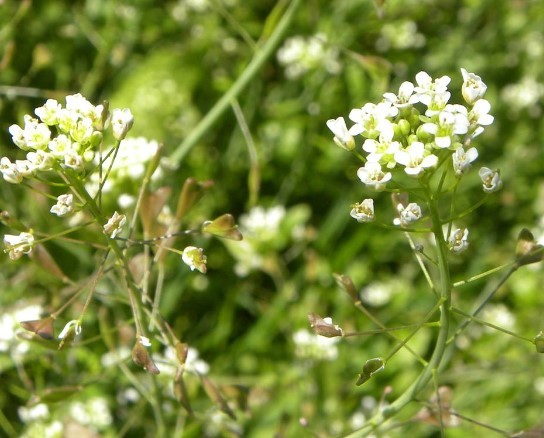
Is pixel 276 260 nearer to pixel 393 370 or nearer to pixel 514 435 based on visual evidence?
pixel 393 370

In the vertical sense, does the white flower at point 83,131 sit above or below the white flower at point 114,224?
above

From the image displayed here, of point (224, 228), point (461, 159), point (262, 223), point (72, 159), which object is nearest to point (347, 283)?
point (224, 228)

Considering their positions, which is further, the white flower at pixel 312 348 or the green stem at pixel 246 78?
the white flower at pixel 312 348

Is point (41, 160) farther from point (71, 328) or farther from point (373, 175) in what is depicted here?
point (373, 175)

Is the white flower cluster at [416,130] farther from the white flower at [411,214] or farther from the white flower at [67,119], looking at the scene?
the white flower at [67,119]

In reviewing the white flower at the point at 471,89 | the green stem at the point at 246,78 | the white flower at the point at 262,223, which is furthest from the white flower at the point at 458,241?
the white flower at the point at 262,223

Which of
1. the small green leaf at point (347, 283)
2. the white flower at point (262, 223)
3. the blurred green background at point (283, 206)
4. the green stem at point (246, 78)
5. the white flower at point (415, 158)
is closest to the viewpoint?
the white flower at point (415, 158)

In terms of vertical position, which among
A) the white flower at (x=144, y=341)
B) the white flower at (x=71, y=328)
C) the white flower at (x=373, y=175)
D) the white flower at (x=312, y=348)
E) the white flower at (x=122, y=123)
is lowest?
the white flower at (x=312, y=348)

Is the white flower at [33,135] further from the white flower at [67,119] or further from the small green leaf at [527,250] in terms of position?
the small green leaf at [527,250]

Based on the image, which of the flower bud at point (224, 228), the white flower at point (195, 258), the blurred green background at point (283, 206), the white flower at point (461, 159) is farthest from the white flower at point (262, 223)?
the white flower at point (461, 159)

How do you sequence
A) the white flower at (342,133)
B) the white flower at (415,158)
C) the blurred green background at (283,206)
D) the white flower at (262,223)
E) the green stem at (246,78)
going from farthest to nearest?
the white flower at (262,223), the blurred green background at (283,206), the green stem at (246,78), the white flower at (342,133), the white flower at (415,158)
